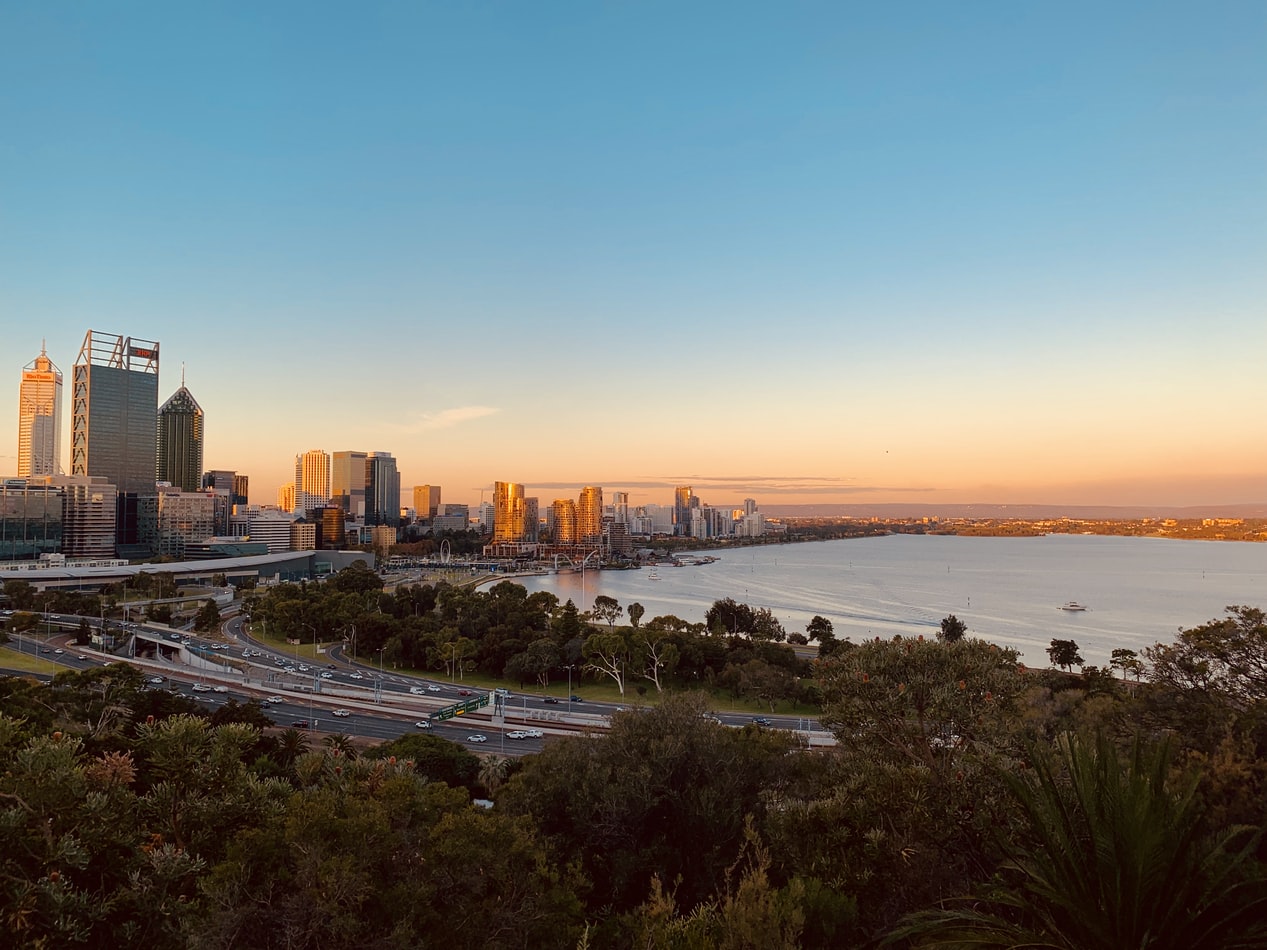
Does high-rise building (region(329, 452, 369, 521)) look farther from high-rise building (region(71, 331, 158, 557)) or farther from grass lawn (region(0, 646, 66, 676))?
grass lawn (region(0, 646, 66, 676))

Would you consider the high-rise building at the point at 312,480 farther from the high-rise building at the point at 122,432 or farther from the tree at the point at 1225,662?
the tree at the point at 1225,662

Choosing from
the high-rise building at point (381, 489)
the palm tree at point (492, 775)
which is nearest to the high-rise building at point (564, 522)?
the high-rise building at point (381, 489)

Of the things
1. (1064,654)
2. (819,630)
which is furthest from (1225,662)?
(819,630)

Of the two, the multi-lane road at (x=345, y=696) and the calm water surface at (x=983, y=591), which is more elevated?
the multi-lane road at (x=345, y=696)

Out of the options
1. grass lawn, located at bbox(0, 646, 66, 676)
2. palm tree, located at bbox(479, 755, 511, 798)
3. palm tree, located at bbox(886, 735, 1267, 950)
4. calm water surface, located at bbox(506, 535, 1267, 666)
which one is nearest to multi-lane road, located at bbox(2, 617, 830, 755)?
grass lawn, located at bbox(0, 646, 66, 676)

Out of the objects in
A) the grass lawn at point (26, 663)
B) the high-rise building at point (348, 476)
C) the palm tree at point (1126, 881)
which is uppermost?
the high-rise building at point (348, 476)

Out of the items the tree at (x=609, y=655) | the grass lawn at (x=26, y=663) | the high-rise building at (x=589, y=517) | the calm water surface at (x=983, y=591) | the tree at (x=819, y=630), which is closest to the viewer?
the grass lawn at (x=26, y=663)

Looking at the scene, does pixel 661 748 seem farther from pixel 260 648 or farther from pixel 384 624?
pixel 260 648
